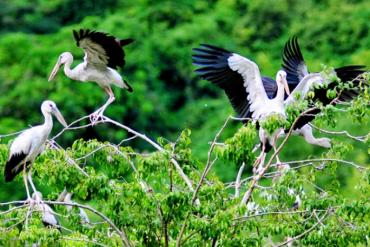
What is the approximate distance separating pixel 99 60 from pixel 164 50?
25946 mm

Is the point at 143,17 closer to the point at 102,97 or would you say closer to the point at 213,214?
the point at 102,97

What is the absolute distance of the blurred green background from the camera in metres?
32.6

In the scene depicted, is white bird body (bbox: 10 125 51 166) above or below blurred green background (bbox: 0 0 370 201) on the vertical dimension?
above

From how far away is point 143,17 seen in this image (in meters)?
41.5

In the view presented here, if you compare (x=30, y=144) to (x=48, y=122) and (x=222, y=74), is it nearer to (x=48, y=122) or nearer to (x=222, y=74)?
(x=48, y=122)

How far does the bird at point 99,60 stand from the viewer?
12.6 metres

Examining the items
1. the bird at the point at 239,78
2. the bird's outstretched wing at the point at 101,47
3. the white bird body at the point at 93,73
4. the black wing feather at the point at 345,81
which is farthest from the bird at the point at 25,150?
the white bird body at the point at 93,73

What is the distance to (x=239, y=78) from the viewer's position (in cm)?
1291

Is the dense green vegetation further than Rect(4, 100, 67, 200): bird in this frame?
Yes

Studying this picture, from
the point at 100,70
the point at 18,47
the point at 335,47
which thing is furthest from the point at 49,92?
the point at 100,70

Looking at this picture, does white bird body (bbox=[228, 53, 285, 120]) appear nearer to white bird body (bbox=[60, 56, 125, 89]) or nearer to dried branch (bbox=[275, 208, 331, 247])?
white bird body (bbox=[60, 56, 125, 89])

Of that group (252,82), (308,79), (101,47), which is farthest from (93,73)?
(308,79)

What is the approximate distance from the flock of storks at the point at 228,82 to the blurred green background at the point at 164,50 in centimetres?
1534

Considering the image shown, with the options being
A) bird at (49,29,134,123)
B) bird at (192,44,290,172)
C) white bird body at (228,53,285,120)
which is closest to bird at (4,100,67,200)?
bird at (49,29,134,123)
